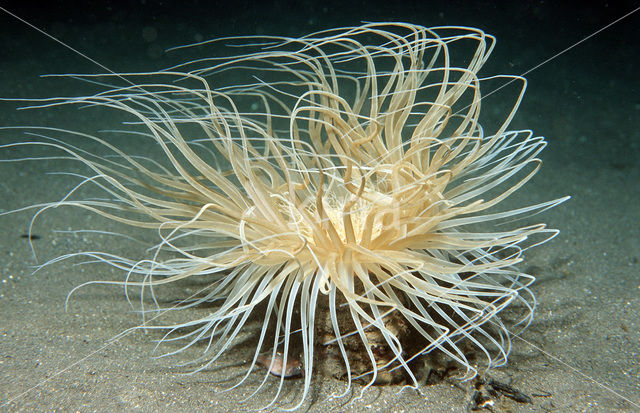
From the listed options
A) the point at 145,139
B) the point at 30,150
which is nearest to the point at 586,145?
the point at 145,139

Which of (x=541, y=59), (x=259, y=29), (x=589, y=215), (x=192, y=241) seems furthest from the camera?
(x=259, y=29)

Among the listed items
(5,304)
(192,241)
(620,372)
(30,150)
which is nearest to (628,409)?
(620,372)

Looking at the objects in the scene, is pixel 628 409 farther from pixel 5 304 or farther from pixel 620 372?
pixel 5 304

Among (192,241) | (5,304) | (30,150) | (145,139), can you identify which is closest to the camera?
(5,304)

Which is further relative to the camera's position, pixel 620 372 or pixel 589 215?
pixel 589 215

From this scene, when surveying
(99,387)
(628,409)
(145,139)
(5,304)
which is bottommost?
(145,139)

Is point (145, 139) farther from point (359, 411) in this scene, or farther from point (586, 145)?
point (586, 145)

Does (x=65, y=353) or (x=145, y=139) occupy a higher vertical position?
(x=65, y=353)

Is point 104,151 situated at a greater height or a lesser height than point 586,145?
lesser

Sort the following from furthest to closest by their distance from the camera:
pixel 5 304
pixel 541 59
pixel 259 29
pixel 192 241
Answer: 1. pixel 259 29
2. pixel 541 59
3. pixel 192 241
4. pixel 5 304
